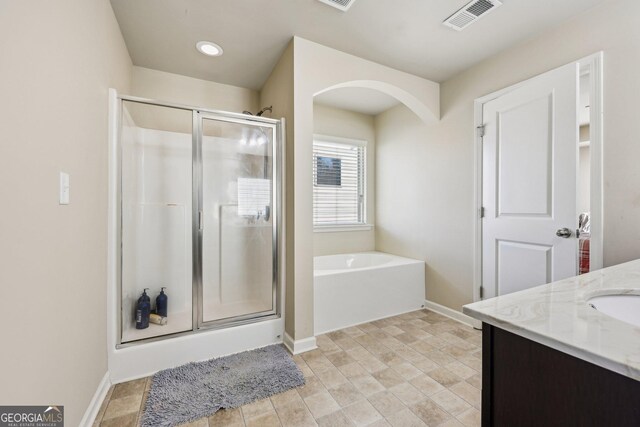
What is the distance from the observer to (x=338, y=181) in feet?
12.5

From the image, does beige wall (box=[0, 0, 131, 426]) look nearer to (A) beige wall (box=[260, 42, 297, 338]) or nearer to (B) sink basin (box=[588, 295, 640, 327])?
(A) beige wall (box=[260, 42, 297, 338])

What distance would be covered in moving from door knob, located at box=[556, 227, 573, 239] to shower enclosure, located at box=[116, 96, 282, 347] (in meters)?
2.15

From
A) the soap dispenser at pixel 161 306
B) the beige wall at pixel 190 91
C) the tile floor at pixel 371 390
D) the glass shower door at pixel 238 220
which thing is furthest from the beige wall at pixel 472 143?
the soap dispenser at pixel 161 306

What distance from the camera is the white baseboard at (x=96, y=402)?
139 cm

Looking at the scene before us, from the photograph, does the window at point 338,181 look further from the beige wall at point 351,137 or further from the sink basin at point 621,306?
the sink basin at point 621,306

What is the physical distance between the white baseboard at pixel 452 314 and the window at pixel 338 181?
140cm

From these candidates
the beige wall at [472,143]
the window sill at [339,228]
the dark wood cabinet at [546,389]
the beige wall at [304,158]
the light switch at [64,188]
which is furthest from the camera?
the window sill at [339,228]

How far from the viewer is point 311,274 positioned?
2.27m

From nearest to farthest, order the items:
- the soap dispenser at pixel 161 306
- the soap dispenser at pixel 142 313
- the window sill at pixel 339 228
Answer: the soap dispenser at pixel 142 313 → the soap dispenser at pixel 161 306 → the window sill at pixel 339 228

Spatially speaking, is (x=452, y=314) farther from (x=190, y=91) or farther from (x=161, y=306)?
(x=190, y=91)

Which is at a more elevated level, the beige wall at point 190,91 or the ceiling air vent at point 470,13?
the ceiling air vent at point 470,13

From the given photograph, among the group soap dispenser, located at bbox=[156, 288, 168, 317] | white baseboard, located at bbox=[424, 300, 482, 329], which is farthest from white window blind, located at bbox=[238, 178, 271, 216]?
white baseboard, located at bbox=[424, 300, 482, 329]

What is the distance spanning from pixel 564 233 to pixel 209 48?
3.15 meters

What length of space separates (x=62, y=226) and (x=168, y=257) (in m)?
1.49
